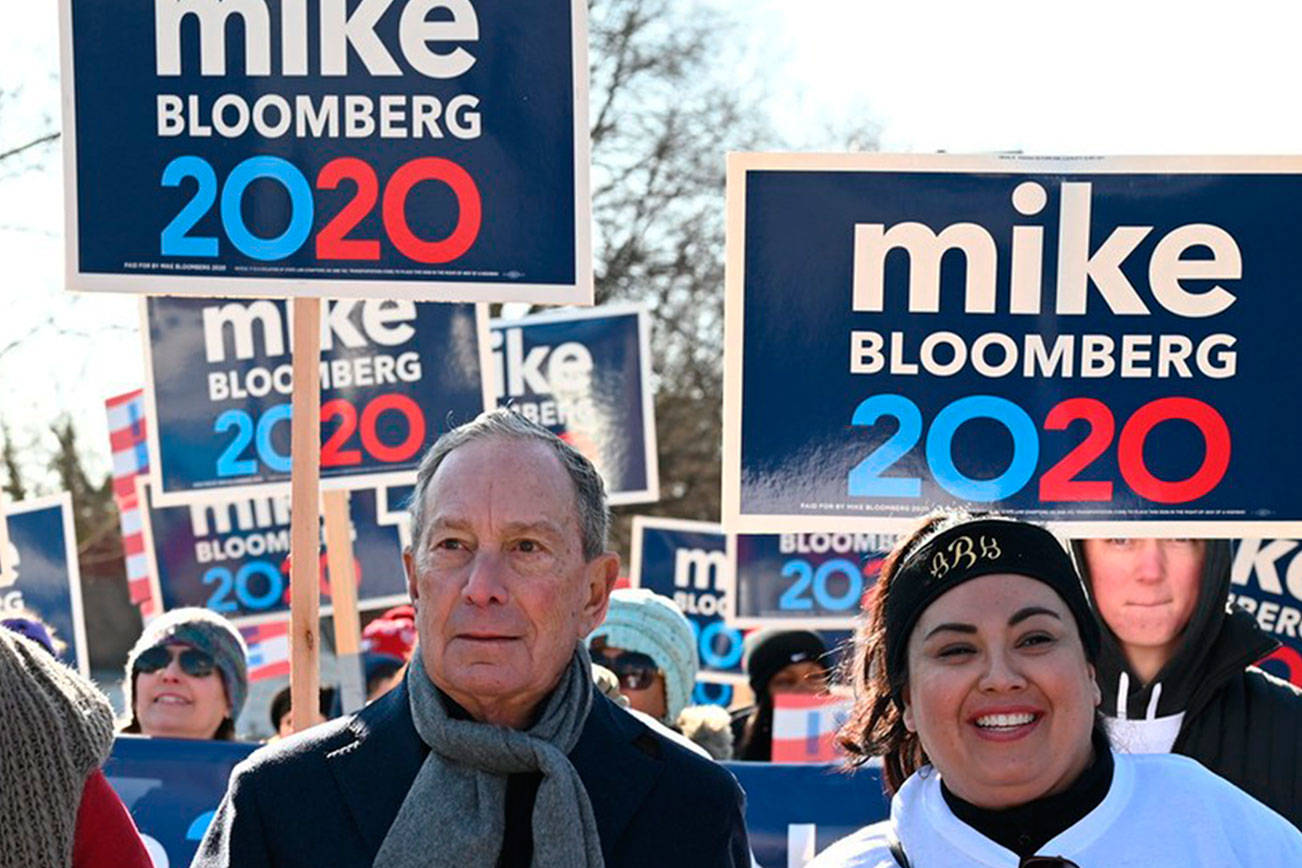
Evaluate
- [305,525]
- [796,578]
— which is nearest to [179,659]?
[305,525]

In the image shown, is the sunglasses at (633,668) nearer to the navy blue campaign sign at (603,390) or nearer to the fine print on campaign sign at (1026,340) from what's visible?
the fine print on campaign sign at (1026,340)

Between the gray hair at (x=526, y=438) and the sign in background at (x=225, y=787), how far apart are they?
1.65m

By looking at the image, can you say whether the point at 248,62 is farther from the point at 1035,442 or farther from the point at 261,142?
the point at 1035,442

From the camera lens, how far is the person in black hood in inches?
147

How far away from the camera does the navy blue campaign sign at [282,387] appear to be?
7215mm

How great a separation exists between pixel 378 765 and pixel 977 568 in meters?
0.95

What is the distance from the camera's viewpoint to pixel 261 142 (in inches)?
169

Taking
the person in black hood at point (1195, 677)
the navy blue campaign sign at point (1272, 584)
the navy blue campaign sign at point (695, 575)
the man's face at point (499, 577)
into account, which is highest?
the man's face at point (499, 577)

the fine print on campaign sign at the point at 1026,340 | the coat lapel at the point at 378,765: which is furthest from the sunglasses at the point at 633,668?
the coat lapel at the point at 378,765

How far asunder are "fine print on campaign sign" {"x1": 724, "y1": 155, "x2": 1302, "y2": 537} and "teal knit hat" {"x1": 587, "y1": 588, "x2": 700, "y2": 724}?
2.95 feet

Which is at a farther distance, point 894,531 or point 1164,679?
point 894,531

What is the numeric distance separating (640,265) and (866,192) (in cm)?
1923

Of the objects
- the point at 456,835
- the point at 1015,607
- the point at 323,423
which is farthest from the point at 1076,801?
the point at 323,423

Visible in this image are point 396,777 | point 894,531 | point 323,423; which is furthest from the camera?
point 323,423
